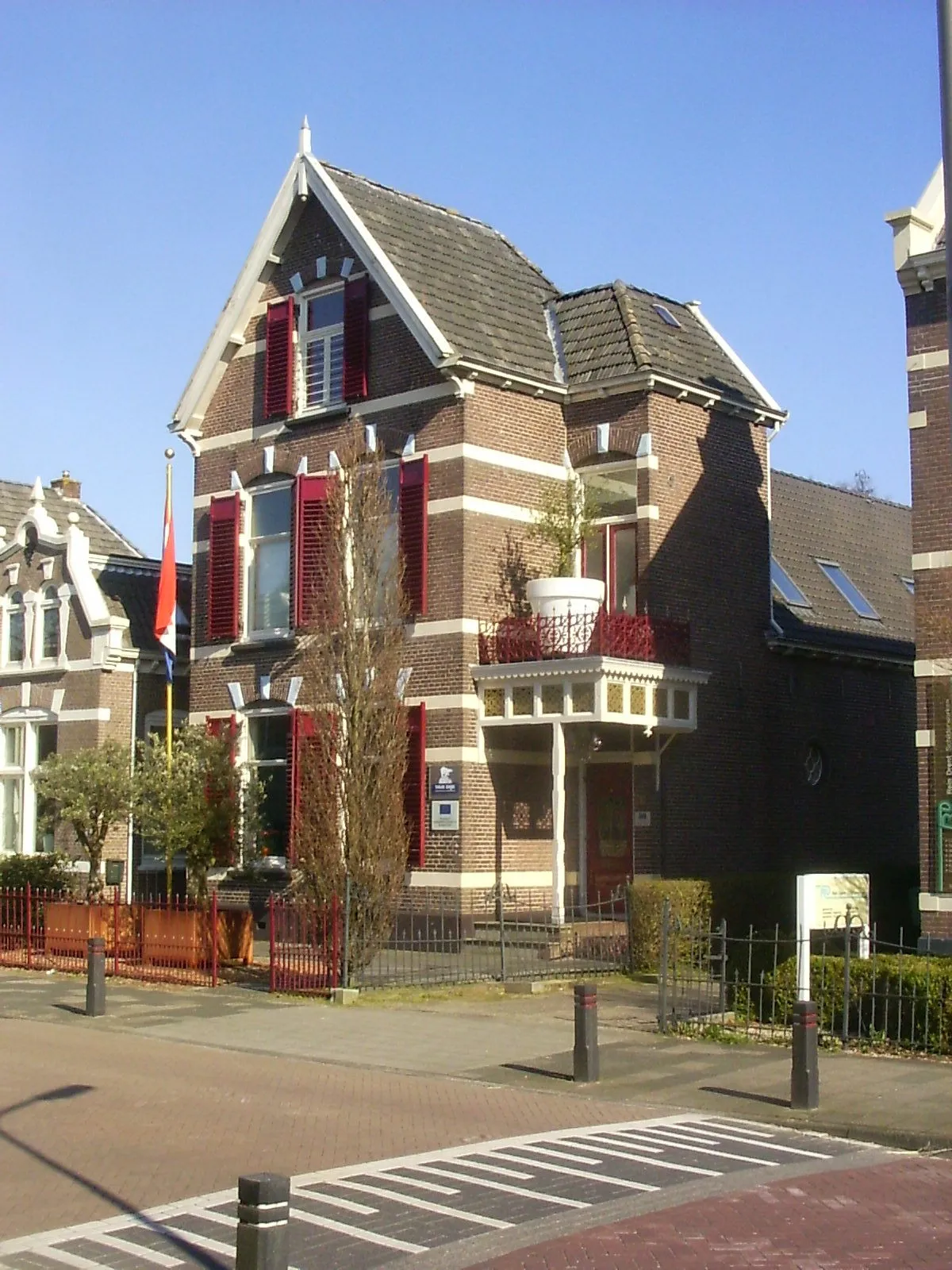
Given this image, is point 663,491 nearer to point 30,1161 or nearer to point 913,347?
point 913,347

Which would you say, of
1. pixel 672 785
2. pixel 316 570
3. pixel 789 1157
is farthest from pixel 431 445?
pixel 789 1157

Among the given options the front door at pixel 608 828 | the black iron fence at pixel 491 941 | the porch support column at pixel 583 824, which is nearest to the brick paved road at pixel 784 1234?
the black iron fence at pixel 491 941

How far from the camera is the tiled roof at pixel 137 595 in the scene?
98.9ft

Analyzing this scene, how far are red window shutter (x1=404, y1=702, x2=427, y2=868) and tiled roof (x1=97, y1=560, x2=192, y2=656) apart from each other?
7964mm

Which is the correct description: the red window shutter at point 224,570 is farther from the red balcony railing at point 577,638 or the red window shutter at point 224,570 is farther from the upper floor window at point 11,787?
the upper floor window at point 11,787

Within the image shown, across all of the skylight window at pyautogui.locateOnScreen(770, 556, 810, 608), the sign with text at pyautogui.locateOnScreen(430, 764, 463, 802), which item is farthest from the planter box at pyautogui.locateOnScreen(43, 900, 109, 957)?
the skylight window at pyautogui.locateOnScreen(770, 556, 810, 608)

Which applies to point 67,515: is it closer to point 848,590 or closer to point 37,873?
point 37,873

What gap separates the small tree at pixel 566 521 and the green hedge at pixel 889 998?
9.57 metres

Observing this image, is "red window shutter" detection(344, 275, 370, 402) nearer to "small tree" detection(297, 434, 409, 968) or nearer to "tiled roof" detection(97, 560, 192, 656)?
"small tree" detection(297, 434, 409, 968)

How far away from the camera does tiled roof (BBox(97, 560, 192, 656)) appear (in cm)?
3014

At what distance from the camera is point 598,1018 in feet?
56.5

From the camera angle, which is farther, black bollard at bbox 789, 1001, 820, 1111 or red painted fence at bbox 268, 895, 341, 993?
A: red painted fence at bbox 268, 895, 341, 993

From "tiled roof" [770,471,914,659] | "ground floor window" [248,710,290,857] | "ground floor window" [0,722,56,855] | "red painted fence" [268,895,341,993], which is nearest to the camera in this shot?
"red painted fence" [268,895,341,993]

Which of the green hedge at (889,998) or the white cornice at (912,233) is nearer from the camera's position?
the green hedge at (889,998)
